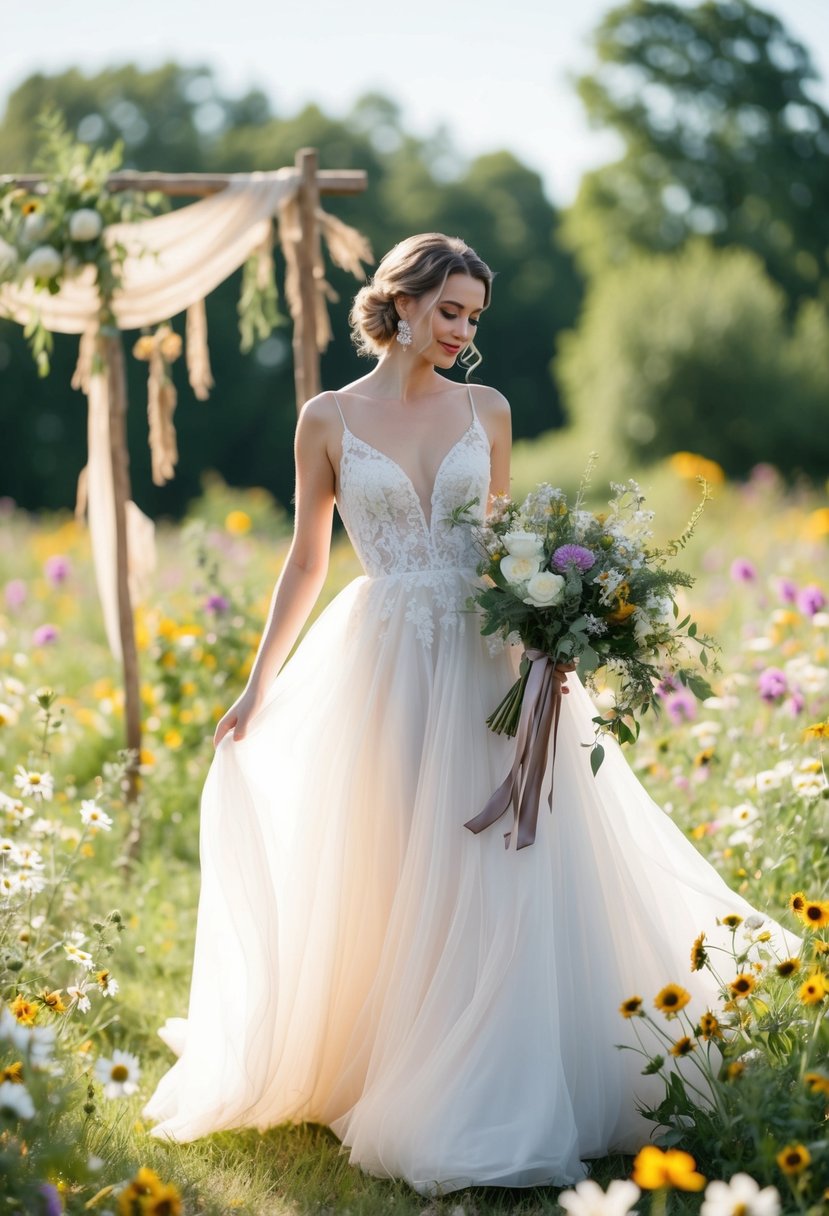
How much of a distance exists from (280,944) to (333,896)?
0.67ft

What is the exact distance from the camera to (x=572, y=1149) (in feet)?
8.93

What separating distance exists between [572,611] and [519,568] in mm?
156

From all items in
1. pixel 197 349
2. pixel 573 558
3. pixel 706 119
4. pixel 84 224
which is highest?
pixel 706 119

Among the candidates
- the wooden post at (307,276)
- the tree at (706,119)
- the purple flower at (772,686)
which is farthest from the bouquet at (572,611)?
the tree at (706,119)

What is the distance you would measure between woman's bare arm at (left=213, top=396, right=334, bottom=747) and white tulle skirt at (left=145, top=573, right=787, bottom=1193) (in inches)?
2.9

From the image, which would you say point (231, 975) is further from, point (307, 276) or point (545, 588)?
point (307, 276)

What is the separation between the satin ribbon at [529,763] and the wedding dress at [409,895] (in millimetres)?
59

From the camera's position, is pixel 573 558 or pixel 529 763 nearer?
pixel 573 558

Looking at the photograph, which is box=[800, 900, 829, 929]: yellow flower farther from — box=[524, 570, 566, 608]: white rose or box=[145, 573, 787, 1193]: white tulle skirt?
box=[524, 570, 566, 608]: white rose

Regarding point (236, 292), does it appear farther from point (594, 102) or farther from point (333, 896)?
point (333, 896)

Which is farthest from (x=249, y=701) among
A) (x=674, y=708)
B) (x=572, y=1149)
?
(x=674, y=708)

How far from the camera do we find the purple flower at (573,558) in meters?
2.77

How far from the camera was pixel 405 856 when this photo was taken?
3055 mm

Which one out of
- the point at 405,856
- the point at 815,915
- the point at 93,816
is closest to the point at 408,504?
the point at 405,856
